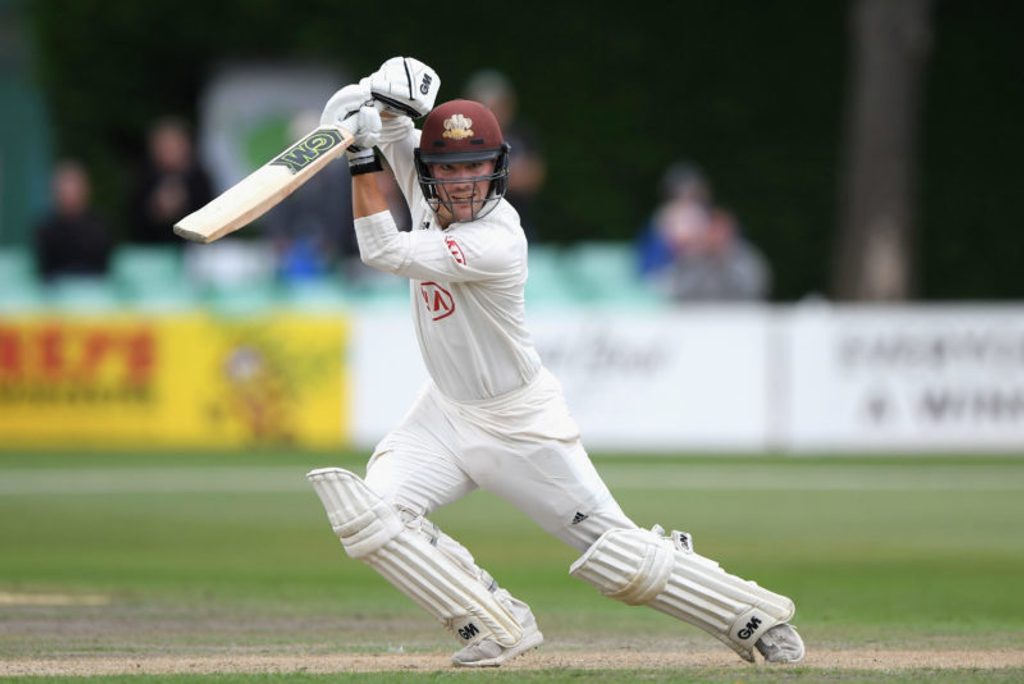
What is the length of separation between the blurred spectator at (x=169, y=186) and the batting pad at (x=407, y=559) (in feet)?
30.5

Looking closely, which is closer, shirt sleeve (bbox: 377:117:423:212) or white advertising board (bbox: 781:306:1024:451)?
shirt sleeve (bbox: 377:117:423:212)

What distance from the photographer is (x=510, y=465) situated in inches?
228

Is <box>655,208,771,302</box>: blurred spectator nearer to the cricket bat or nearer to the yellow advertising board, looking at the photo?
the yellow advertising board

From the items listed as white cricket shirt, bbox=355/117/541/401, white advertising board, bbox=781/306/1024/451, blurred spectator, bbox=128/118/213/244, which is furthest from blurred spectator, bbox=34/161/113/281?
white cricket shirt, bbox=355/117/541/401

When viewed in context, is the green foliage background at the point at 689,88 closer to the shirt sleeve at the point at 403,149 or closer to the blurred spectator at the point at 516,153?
the blurred spectator at the point at 516,153

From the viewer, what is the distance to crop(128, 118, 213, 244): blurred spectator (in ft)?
49.0

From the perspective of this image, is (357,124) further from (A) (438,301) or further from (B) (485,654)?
(B) (485,654)

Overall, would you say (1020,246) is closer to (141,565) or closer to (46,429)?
(46,429)

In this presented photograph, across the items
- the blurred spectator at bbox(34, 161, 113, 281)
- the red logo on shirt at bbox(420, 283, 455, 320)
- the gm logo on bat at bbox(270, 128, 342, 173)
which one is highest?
the gm logo on bat at bbox(270, 128, 342, 173)

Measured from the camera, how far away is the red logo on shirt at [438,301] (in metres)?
5.77

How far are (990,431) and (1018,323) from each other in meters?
0.77

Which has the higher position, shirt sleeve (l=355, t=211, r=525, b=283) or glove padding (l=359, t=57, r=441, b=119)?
glove padding (l=359, t=57, r=441, b=119)

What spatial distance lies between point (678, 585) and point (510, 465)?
59 centimetres

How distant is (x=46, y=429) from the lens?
1417cm
